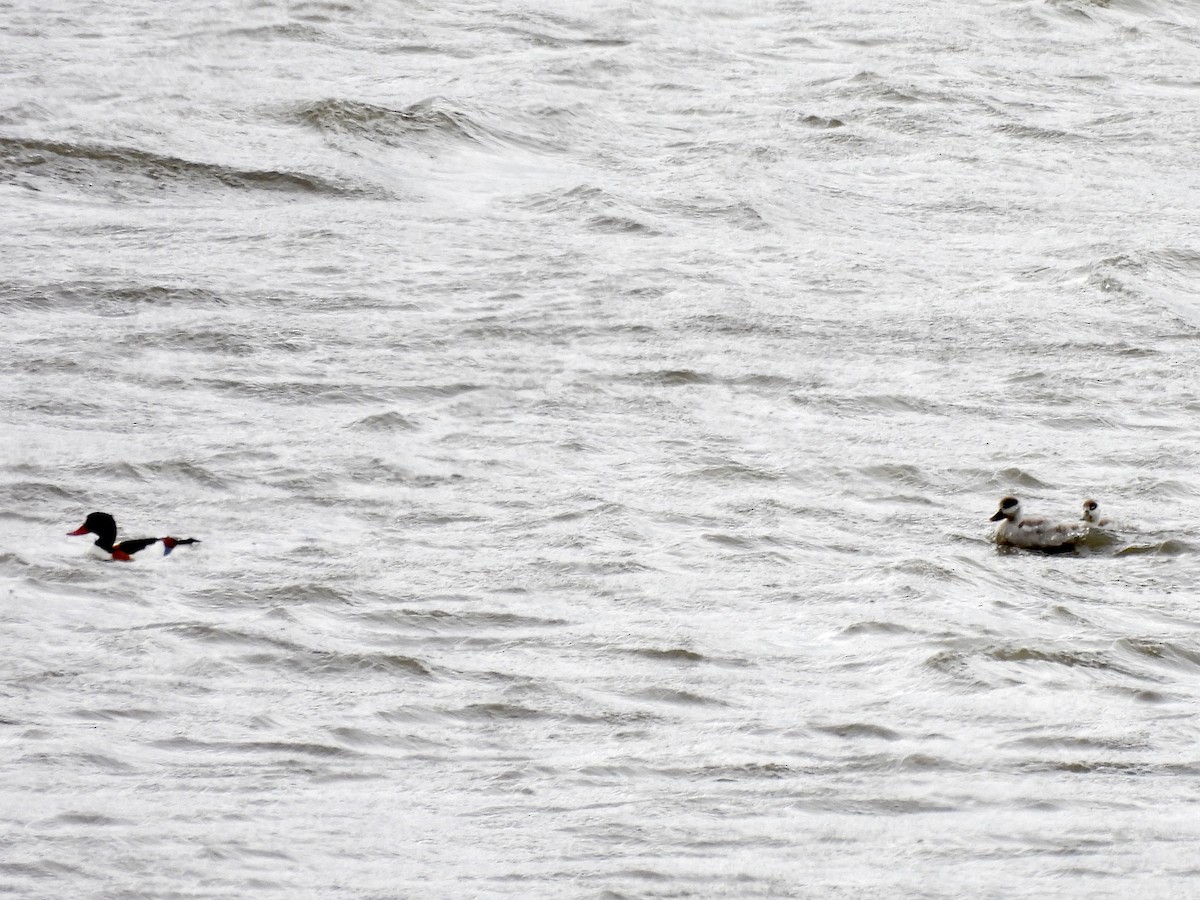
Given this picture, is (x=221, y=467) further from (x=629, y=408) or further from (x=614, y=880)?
(x=614, y=880)

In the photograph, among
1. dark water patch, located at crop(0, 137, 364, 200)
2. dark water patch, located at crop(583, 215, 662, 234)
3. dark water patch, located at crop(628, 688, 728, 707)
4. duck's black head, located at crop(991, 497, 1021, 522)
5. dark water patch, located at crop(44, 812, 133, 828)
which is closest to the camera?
dark water patch, located at crop(44, 812, 133, 828)

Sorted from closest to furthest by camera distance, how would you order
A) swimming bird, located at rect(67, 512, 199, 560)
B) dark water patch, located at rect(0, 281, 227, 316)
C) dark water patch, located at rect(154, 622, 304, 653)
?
1. dark water patch, located at rect(154, 622, 304, 653)
2. swimming bird, located at rect(67, 512, 199, 560)
3. dark water patch, located at rect(0, 281, 227, 316)

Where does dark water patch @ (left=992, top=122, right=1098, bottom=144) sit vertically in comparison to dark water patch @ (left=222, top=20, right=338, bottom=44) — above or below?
below

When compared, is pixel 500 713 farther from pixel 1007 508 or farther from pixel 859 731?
pixel 1007 508

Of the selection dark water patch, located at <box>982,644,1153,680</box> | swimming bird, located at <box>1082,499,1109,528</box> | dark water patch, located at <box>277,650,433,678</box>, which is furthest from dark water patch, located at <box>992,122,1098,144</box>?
dark water patch, located at <box>277,650,433,678</box>

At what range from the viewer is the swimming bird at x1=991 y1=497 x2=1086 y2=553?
8.87 m

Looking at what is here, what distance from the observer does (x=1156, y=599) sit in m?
8.50

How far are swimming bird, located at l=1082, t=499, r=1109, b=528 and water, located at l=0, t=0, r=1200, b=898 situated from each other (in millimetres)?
143

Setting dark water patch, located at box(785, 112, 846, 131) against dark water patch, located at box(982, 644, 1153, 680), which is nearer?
dark water patch, located at box(982, 644, 1153, 680)

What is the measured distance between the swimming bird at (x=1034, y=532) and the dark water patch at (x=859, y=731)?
201cm

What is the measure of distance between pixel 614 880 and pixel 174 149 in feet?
30.9

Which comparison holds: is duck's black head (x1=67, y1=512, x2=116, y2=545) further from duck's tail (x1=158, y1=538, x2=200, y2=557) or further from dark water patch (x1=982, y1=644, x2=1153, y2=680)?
dark water patch (x1=982, y1=644, x2=1153, y2=680)

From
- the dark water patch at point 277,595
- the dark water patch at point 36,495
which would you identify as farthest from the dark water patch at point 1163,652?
the dark water patch at point 36,495

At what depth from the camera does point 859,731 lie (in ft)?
23.3
